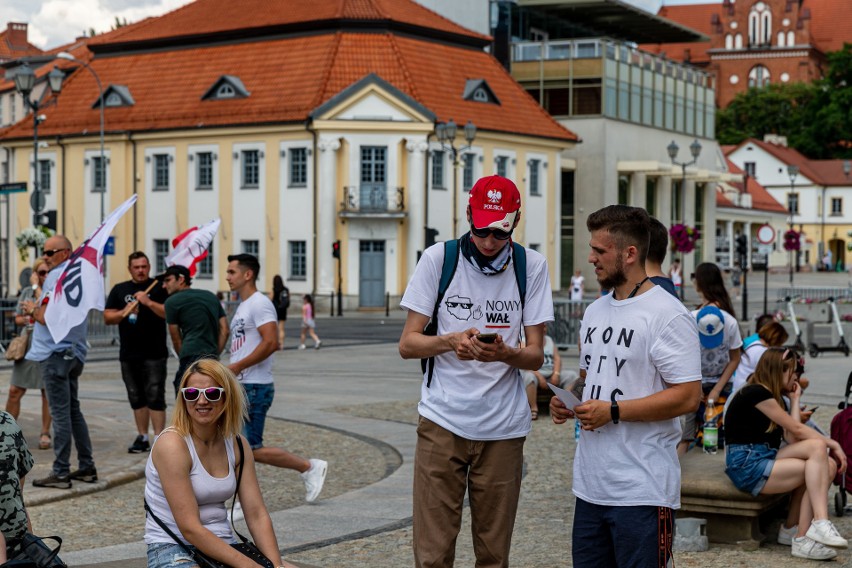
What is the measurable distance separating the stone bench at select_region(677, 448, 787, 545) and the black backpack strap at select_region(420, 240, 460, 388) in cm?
347

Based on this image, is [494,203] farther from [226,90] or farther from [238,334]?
[226,90]

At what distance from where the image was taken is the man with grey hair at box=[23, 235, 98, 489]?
35.4ft

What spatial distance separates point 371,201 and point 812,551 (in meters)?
45.3

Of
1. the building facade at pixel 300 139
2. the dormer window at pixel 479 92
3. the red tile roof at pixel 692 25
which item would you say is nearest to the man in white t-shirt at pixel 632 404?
the building facade at pixel 300 139

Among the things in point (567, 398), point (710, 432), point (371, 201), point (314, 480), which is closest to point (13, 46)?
point (371, 201)

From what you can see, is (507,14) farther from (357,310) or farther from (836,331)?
(836,331)

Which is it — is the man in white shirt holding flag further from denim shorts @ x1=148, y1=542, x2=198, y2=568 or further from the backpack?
the backpack

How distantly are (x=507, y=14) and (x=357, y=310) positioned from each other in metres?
21.4

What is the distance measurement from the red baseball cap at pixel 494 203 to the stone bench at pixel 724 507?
3.76m

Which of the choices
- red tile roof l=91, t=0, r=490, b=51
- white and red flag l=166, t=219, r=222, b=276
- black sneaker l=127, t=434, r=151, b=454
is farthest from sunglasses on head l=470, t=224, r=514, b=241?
red tile roof l=91, t=0, r=490, b=51

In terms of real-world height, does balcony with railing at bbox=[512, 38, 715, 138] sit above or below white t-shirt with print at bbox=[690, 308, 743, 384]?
above

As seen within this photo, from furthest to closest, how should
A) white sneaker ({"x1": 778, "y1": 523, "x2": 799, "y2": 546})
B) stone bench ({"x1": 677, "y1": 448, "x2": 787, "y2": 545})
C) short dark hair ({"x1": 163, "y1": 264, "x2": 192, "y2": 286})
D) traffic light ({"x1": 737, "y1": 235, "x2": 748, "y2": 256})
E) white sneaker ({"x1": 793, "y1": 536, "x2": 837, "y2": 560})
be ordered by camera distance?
1. traffic light ({"x1": 737, "y1": 235, "x2": 748, "y2": 256})
2. short dark hair ({"x1": 163, "y1": 264, "x2": 192, "y2": 286})
3. white sneaker ({"x1": 778, "y1": 523, "x2": 799, "y2": 546})
4. stone bench ({"x1": 677, "y1": 448, "x2": 787, "y2": 545})
5. white sneaker ({"x1": 793, "y1": 536, "x2": 837, "y2": 560})

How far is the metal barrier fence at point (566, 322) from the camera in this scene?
92.5ft

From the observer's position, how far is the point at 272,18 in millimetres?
56375
